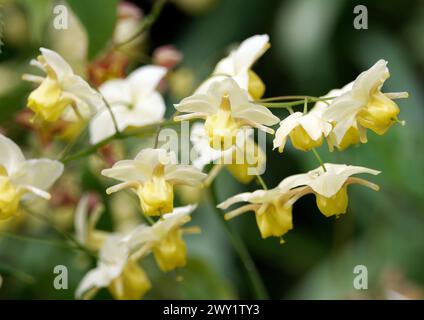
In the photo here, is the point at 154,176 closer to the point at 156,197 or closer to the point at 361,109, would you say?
the point at 156,197

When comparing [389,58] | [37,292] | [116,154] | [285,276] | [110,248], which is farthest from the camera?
[389,58]

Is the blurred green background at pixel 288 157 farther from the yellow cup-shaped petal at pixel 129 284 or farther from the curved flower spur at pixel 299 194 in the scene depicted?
the curved flower spur at pixel 299 194

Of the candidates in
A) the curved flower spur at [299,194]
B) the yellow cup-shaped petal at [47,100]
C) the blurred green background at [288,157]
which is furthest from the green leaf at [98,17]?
the curved flower spur at [299,194]

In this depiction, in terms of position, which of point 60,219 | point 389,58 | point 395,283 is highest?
point 389,58

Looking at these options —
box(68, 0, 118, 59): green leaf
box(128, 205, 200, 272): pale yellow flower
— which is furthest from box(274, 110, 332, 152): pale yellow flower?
box(68, 0, 118, 59): green leaf

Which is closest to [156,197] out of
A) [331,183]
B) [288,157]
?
[331,183]

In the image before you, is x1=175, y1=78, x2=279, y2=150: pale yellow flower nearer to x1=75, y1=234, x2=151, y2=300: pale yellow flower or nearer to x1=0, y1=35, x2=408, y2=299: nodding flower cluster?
x1=0, y1=35, x2=408, y2=299: nodding flower cluster

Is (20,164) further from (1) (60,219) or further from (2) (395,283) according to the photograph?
(2) (395,283)
